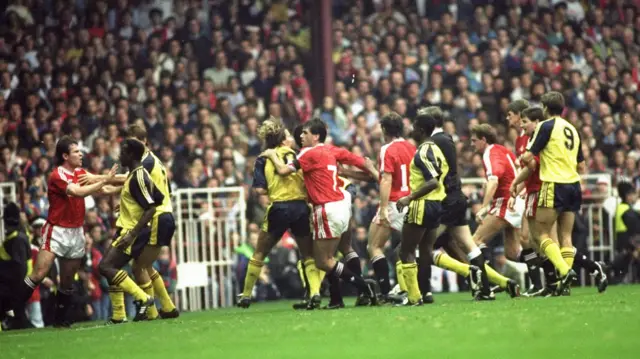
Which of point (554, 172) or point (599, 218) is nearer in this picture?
point (554, 172)

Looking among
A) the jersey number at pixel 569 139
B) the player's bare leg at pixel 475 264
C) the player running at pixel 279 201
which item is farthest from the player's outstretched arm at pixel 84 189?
the jersey number at pixel 569 139

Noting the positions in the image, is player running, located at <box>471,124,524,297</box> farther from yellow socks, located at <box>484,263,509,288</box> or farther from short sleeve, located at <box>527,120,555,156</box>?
short sleeve, located at <box>527,120,555,156</box>

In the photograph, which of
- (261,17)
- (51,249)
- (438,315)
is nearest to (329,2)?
(261,17)

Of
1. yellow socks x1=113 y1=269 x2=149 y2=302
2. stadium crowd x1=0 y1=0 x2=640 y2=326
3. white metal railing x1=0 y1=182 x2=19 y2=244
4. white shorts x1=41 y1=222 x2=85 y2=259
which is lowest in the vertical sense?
yellow socks x1=113 y1=269 x2=149 y2=302

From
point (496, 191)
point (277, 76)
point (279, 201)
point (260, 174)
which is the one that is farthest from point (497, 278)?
point (277, 76)

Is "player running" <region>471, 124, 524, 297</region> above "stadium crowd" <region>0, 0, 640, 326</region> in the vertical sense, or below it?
below

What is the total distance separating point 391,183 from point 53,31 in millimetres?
10379

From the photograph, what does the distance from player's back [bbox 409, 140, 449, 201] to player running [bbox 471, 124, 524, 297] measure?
126cm

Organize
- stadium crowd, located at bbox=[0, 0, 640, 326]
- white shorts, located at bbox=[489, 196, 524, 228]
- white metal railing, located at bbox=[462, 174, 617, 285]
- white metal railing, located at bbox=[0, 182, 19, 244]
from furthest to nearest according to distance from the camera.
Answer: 1. stadium crowd, located at bbox=[0, 0, 640, 326]
2. white metal railing, located at bbox=[462, 174, 617, 285]
3. white metal railing, located at bbox=[0, 182, 19, 244]
4. white shorts, located at bbox=[489, 196, 524, 228]

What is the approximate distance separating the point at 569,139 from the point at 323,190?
106 inches

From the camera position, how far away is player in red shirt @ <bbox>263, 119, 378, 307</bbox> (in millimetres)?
15844

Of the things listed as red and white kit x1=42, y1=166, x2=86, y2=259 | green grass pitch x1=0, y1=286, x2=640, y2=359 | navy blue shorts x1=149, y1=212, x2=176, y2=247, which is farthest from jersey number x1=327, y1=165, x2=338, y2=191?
red and white kit x1=42, y1=166, x2=86, y2=259

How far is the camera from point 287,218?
52.7 feet

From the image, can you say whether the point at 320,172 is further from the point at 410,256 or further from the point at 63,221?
the point at 63,221
